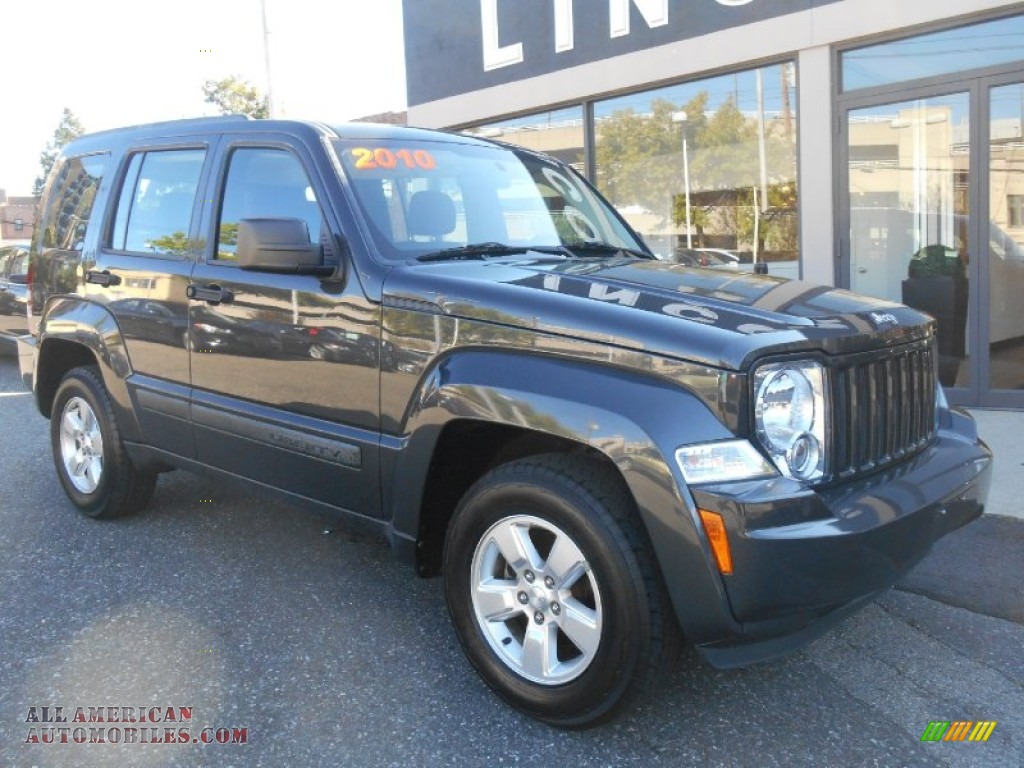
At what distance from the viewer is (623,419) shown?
100 inches

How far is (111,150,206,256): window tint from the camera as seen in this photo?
418 centimetres

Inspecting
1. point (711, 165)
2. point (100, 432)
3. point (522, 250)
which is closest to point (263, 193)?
point (522, 250)

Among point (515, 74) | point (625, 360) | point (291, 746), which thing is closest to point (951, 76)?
point (515, 74)

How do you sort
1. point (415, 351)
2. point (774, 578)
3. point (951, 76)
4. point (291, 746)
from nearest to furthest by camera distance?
point (774, 578)
point (291, 746)
point (415, 351)
point (951, 76)

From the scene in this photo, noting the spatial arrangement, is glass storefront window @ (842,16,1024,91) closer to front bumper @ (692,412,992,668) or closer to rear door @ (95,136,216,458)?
front bumper @ (692,412,992,668)

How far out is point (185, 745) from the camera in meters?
2.81

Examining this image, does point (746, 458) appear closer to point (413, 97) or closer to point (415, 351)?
point (415, 351)

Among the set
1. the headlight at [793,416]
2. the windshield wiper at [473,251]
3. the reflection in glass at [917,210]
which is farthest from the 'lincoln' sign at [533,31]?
the headlight at [793,416]

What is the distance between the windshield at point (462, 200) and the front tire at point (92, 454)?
200cm

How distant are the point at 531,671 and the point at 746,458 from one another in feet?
3.27

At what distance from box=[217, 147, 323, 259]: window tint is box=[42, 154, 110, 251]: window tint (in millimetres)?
1233

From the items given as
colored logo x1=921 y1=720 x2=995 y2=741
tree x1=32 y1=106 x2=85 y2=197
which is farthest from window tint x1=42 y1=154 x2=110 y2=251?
tree x1=32 y1=106 x2=85 y2=197

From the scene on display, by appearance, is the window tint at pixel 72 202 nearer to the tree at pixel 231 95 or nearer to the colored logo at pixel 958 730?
the colored logo at pixel 958 730

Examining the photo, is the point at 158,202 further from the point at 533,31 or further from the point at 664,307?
the point at 533,31
